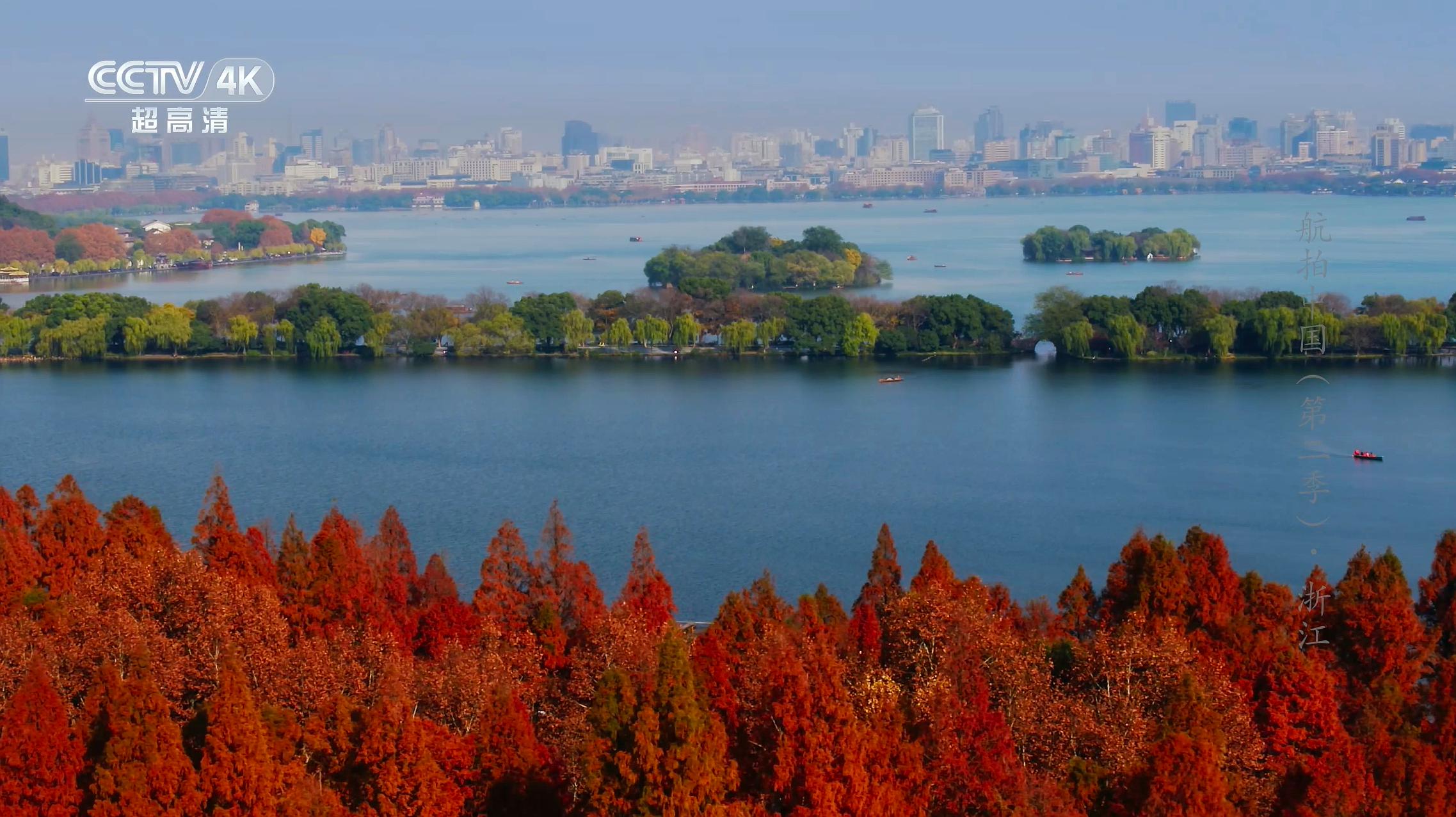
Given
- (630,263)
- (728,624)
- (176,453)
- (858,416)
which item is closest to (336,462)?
(176,453)

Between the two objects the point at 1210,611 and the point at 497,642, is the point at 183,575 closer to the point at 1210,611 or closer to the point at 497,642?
the point at 497,642

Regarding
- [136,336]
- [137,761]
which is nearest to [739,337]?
[136,336]

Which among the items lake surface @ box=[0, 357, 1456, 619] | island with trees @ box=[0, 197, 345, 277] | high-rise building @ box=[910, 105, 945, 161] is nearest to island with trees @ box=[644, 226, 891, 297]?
lake surface @ box=[0, 357, 1456, 619]

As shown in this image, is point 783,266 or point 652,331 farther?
point 783,266

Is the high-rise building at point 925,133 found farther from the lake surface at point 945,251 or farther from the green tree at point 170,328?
the green tree at point 170,328

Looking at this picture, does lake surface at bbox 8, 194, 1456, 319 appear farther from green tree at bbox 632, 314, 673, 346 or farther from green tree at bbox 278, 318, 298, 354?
green tree at bbox 278, 318, 298, 354

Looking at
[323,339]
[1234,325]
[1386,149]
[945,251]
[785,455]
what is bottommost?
[785,455]

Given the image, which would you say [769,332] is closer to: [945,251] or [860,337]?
[860,337]

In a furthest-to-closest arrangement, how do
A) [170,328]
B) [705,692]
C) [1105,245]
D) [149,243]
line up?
[149,243]
[1105,245]
[170,328]
[705,692]
